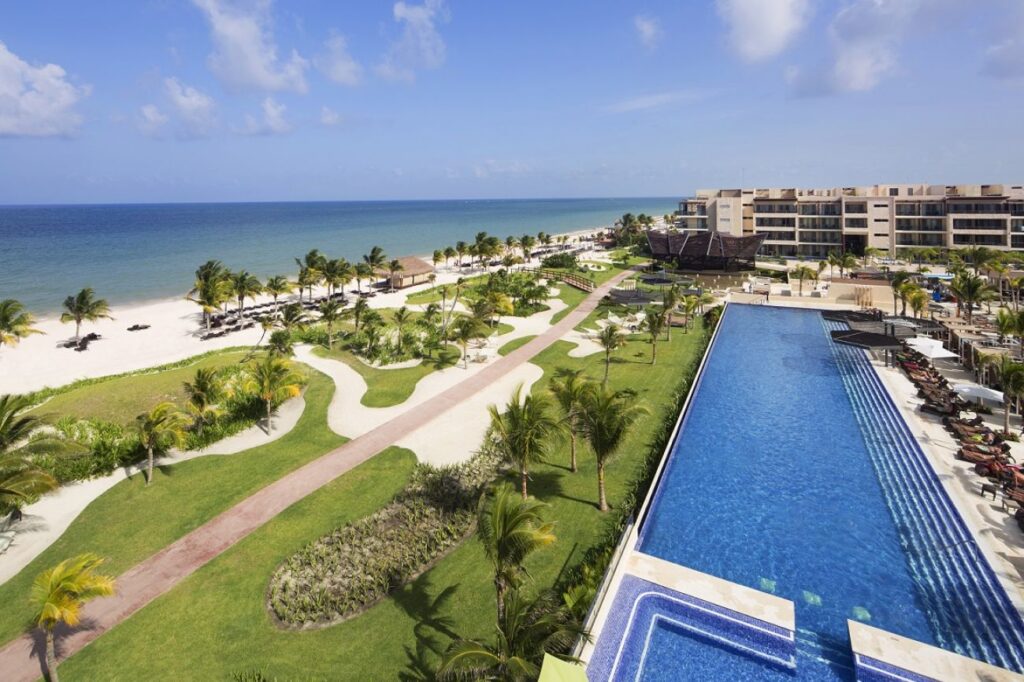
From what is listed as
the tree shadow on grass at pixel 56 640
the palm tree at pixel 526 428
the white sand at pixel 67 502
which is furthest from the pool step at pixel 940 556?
the white sand at pixel 67 502

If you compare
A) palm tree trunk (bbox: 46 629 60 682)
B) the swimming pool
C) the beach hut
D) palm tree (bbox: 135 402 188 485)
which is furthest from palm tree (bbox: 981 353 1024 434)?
the beach hut

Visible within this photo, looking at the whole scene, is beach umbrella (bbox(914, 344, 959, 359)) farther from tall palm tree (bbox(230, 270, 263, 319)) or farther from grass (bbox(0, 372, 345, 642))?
tall palm tree (bbox(230, 270, 263, 319))

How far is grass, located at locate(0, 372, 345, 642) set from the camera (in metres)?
15.5

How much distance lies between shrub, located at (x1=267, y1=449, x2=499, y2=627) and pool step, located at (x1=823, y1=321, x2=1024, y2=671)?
538 inches

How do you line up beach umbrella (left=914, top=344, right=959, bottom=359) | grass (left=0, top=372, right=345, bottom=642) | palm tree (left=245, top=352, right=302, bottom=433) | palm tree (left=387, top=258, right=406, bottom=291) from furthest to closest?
palm tree (left=387, top=258, right=406, bottom=291), beach umbrella (left=914, top=344, right=959, bottom=359), palm tree (left=245, top=352, right=302, bottom=433), grass (left=0, top=372, right=345, bottom=642)

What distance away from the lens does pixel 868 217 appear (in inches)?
2830

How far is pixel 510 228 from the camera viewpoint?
182125mm

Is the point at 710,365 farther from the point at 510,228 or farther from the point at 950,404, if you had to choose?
the point at 510,228

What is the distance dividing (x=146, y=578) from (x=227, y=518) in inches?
117

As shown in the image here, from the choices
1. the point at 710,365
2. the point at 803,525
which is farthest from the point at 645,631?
the point at 710,365

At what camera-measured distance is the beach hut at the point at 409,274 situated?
63.6m

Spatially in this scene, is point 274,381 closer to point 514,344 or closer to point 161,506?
point 161,506

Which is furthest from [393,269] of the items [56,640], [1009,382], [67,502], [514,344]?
[1009,382]

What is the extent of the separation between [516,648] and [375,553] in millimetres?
7741
